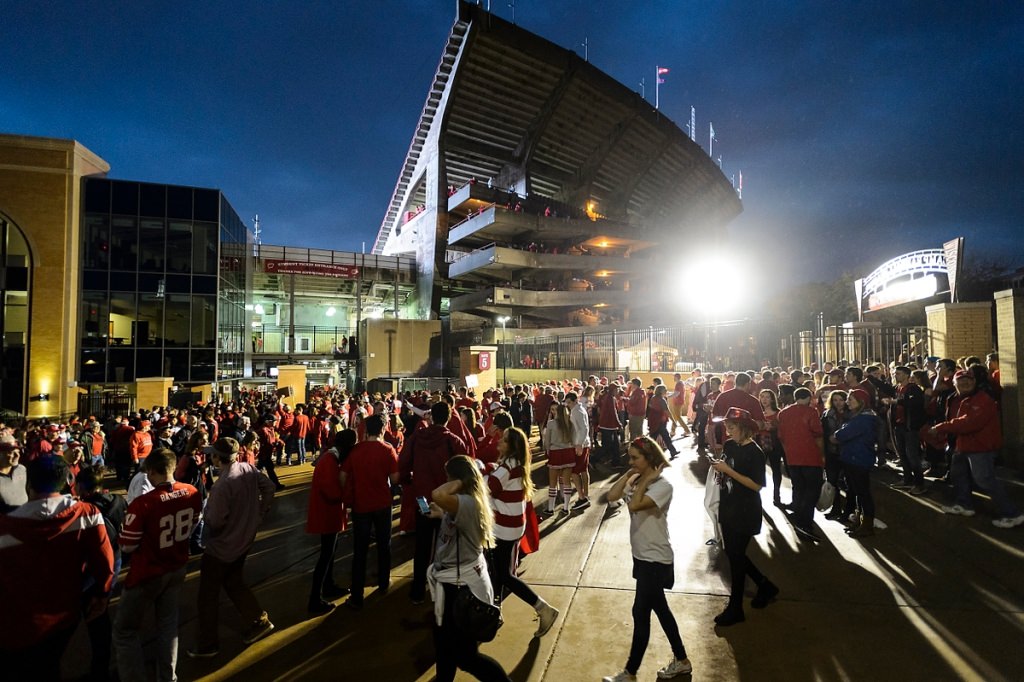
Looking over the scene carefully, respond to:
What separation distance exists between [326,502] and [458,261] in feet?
135

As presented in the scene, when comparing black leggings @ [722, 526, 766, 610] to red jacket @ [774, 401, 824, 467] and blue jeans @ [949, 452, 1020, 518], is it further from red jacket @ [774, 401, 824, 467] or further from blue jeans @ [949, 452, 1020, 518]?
blue jeans @ [949, 452, 1020, 518]

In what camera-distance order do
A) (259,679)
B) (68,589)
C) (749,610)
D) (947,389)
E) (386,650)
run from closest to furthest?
(68,589) < (259,679) < (386,650) < (749,610) < (947,389)

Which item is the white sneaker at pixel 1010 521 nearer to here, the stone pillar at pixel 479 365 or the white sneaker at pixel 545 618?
the white sneaker at pixel 545 618

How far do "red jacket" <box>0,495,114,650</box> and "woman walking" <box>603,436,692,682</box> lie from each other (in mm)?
3317

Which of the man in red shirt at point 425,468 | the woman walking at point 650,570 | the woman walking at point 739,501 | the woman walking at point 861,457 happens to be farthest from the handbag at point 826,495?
the man in red shirt at point 425,468

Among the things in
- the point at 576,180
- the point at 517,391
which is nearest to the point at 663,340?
the point at 517,391

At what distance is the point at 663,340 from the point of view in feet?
81.3

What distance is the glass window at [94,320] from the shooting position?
83.7 ft

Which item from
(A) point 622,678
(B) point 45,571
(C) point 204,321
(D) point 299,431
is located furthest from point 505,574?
(C) point 204,321

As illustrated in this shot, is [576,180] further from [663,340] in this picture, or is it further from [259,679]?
[259,679]

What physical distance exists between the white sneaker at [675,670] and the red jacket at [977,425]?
5173mm

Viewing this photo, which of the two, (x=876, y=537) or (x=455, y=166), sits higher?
(x=455, y=166)

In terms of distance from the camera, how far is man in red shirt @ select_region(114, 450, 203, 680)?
3.46 metres

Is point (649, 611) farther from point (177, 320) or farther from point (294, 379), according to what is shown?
point (177, 320)
